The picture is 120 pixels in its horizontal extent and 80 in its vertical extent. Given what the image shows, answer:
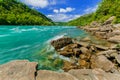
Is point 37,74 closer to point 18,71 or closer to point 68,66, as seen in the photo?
point 18,71

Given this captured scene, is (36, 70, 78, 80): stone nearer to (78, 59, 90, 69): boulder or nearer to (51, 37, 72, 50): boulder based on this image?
(78, 59, 90, 69): boulder

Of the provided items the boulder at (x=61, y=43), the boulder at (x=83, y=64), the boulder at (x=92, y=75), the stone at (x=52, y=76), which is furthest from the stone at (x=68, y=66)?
the boulder at (x=61, y=43)

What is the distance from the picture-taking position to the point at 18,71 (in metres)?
10.4

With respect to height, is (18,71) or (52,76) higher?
(18,71)

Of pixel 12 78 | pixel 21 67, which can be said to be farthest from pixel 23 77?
pixel 21 67

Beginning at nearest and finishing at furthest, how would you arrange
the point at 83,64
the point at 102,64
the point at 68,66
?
1. the point at 102,64
2. the point at 68,66
3. the point at 83,64

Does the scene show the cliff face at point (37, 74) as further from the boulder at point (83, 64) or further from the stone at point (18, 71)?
the boulder at point (83, 64)

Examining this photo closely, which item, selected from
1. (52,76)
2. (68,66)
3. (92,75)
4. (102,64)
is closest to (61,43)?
(68,66)

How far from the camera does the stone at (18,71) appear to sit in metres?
9.67

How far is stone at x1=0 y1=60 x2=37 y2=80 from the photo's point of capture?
9672mm

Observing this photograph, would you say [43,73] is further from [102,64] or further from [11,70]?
[102,64]

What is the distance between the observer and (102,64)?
603 inches

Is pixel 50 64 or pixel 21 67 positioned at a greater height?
pixel 21 67

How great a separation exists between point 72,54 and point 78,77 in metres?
10.1
